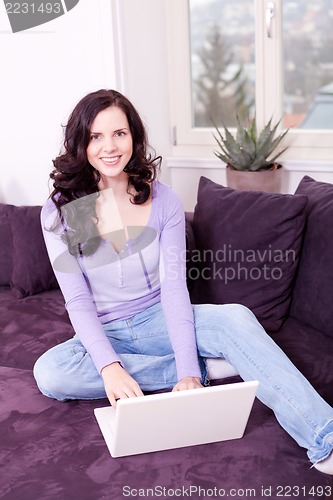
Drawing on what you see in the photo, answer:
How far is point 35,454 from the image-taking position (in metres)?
1.62

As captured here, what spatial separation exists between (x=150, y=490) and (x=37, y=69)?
6.64ft

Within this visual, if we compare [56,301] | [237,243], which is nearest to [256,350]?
[237,243]

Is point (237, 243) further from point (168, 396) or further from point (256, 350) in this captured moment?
point (168, 396)

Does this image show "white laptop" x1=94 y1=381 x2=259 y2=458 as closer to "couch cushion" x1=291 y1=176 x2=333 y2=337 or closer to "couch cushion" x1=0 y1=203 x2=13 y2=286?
"couch cushion" x1=291 y1=176 x2=333 y2=337

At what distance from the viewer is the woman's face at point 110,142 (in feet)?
6.34

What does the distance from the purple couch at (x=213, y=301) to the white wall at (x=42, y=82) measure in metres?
0.44

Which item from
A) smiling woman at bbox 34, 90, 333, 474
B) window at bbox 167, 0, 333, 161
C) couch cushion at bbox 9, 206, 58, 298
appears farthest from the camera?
window at bbox 167, 0, 333, 161

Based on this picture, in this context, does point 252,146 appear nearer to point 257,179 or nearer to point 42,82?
point 257,179

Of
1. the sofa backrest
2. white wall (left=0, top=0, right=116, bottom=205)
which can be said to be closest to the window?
white wall (left=0, top=0, right=116, bottom=205)

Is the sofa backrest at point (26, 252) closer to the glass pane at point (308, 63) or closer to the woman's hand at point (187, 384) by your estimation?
the woman's hand at point (187, 384)

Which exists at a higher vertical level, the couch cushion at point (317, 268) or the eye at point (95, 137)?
the eye at point (95, 137)

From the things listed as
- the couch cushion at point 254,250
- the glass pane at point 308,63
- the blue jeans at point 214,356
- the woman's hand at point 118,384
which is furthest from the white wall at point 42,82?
the woman's hand at point 118,384

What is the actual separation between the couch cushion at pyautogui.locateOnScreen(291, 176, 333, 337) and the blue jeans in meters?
0.35

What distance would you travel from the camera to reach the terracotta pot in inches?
110
